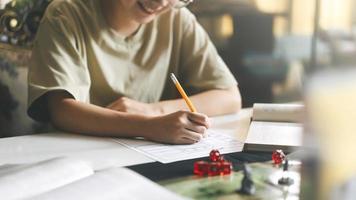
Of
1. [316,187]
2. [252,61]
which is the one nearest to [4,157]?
[316,187]

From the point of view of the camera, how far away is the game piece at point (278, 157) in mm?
729

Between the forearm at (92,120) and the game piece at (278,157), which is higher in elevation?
the forearm at (92,120)

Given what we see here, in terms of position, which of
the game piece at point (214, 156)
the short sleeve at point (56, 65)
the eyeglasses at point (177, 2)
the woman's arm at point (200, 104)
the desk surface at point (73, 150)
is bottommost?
the desk surface at point (73, 150)

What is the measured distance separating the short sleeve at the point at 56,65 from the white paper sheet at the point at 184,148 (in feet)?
0.71

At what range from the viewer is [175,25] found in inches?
51.0

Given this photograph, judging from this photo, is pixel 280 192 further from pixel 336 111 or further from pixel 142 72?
pixel 142 72

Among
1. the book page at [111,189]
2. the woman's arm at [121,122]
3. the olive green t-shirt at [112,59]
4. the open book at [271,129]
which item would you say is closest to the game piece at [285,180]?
the open book at [271,129]

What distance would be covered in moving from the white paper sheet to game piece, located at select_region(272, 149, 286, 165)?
0.10 metres

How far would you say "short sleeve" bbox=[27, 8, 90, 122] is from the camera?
1013mm

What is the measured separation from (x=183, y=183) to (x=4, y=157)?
0.32m

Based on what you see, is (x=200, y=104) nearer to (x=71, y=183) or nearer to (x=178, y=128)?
(x=178, y=128)

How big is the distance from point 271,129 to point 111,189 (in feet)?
1.67

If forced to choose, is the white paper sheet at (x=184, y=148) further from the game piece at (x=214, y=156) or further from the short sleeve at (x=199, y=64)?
the short sleeve at (x=199, y=64)

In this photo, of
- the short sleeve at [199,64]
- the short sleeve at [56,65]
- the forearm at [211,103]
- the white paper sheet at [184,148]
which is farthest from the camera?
the short sleeve at [199,64]
